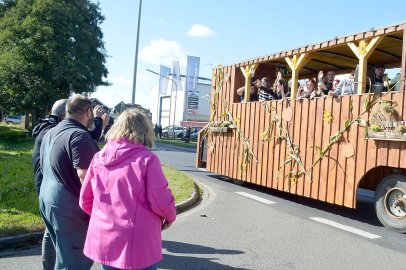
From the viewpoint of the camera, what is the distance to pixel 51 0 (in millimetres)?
29000

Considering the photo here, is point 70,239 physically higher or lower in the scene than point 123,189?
lower

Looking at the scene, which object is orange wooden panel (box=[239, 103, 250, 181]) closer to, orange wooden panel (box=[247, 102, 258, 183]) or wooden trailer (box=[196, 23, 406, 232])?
wooden trailer (box=[196, 23, 406, 232])

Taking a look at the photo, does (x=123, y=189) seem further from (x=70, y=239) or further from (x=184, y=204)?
(x=184, y=204)

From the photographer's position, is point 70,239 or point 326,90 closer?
point 70,239

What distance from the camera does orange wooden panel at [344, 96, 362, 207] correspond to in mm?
7742

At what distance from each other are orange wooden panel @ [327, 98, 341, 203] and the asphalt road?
0.50 metres

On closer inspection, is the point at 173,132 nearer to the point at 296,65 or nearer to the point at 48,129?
the point at 296,65

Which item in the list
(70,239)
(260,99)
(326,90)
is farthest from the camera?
(260,99)

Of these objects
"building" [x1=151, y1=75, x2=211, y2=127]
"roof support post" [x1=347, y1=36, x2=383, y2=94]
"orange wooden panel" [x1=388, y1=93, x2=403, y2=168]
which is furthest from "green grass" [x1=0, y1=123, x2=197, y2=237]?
"building" [x1=151, y1=75, x2=211, y2=127]

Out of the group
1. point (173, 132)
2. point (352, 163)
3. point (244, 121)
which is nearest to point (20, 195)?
point (244, 121)

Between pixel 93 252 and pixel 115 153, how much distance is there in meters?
0.65

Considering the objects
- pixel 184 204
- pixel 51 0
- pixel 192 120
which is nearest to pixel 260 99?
pixel 184 204

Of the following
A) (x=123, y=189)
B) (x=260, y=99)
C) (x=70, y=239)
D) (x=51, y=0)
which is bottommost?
(x=70, y=239)

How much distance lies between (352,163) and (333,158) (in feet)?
1.63
